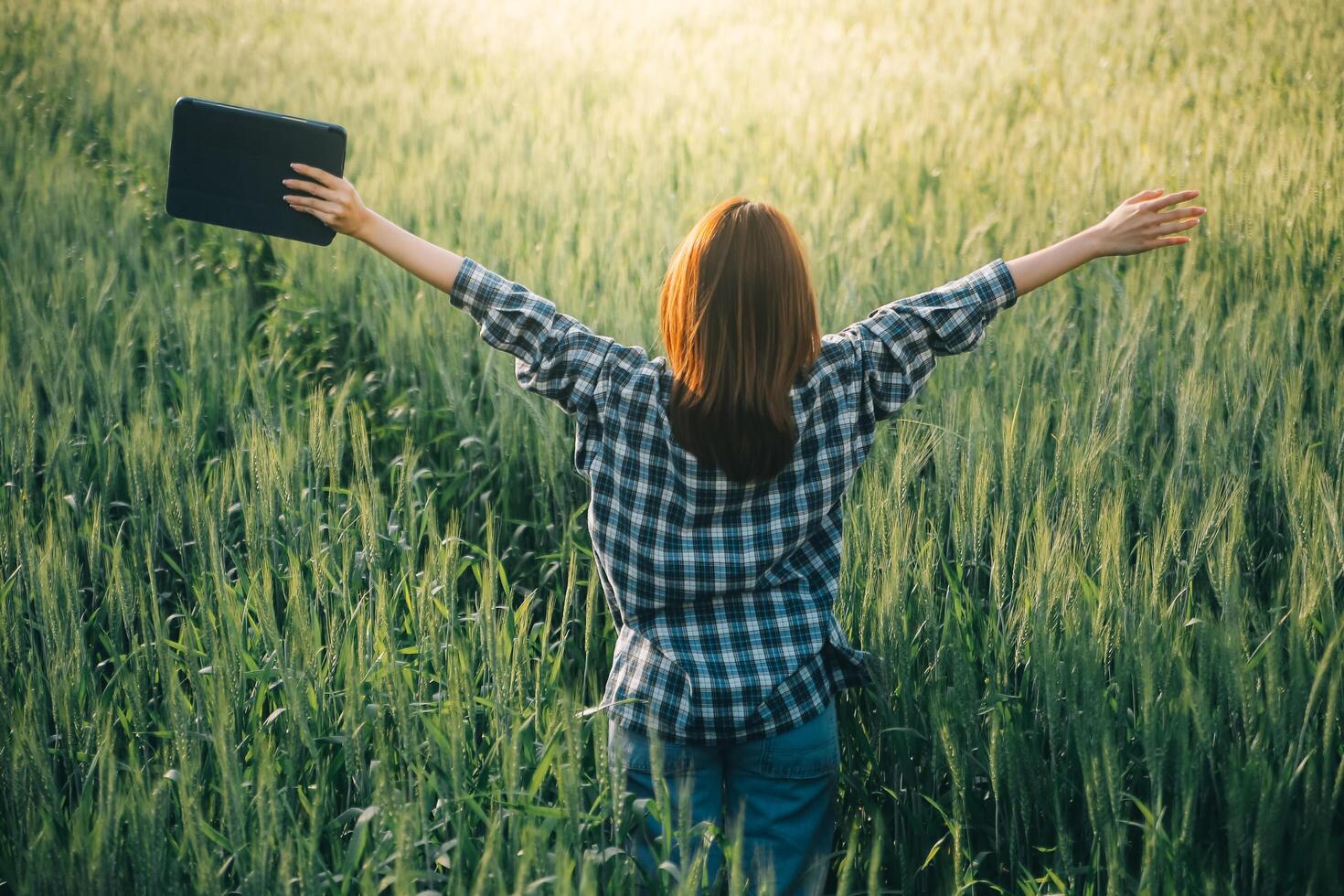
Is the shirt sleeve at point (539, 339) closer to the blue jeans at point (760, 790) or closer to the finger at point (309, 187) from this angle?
the finger at point (309, 187)

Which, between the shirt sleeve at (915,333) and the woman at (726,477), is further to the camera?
the shirt sleeve at (915,333)

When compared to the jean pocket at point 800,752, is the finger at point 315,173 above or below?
above

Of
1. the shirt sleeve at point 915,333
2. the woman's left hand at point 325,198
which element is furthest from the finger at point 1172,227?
the woman's left hand at point 325,198

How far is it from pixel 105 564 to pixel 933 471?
1.83 meters

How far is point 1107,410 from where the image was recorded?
233 cm

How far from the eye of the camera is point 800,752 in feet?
4.91

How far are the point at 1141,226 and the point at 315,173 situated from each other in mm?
1197

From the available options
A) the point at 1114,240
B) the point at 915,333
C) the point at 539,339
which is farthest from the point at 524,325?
the point at 1114,240

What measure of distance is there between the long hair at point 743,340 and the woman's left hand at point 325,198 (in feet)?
1.62

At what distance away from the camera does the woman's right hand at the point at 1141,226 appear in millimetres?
1626

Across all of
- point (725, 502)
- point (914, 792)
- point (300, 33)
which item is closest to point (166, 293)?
point (725, 502)

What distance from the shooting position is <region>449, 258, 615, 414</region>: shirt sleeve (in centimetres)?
151

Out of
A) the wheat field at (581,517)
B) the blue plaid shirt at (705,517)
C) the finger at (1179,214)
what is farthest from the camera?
the finger at (1179,214)

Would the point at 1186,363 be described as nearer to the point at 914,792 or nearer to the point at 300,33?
the point at 914,792
